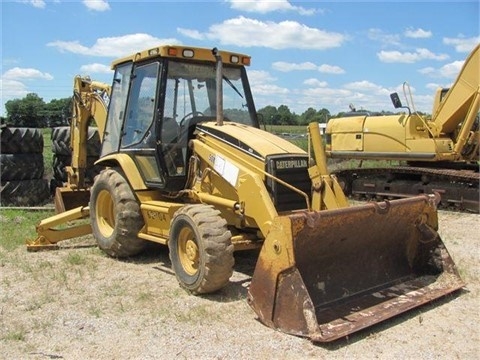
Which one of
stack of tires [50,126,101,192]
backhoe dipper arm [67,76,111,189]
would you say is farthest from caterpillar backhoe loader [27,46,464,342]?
stack of tires [50,126,101,192]

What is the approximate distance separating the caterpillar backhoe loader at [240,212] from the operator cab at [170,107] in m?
0.01

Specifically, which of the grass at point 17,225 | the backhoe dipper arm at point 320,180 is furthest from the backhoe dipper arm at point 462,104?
the grass at point 17,225

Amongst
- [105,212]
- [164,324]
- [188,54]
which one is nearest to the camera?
[164,324]

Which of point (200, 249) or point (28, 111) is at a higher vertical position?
point (28, 111)

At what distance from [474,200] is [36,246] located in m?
8.32

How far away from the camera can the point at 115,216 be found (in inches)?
273

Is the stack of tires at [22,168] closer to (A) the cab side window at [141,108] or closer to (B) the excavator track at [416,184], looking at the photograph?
(A) the cab side window at [141,108]

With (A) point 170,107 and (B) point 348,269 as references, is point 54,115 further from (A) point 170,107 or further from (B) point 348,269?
(B) point 348,269

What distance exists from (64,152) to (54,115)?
20.6 meters

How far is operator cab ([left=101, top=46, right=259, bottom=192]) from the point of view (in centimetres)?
657

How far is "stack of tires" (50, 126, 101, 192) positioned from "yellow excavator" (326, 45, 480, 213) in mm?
6018

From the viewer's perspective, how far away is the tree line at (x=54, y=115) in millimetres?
12776

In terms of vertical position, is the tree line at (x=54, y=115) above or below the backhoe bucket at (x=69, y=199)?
above

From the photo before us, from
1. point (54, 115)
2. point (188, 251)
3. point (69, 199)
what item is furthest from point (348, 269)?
point (54, 115)
